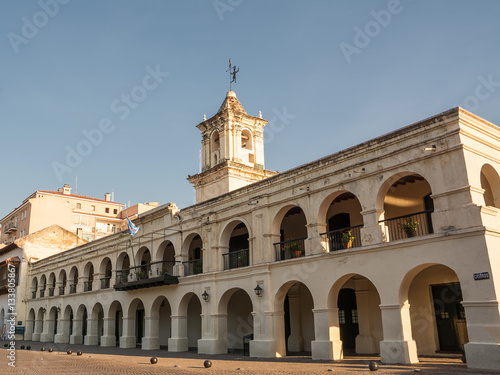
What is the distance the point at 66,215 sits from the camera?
5284 centimetres

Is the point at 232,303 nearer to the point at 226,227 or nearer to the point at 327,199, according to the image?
the point at 226,227

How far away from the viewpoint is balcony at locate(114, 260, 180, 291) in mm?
23641

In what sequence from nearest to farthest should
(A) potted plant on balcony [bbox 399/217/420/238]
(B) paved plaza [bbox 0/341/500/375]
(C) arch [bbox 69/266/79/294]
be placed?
(B) paved plaza [bbox 0/341/500/375], (A) potted plant on balcony [bbox 399/217/420/238], (C) arch [bbox 69/266/79/294]

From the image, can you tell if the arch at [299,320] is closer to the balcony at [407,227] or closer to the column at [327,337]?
the column at [327,337]

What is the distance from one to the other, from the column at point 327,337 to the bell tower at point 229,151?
14955 millimetres

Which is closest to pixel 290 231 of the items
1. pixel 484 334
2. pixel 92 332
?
pixel 484 334

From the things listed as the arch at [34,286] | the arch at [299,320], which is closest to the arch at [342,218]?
the arch at [299,320]

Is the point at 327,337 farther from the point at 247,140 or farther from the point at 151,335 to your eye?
the point at 247,140

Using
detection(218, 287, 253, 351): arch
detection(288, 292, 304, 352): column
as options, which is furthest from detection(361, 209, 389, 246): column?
detection(218, 287, 253, 351): arch

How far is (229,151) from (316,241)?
15.1 m

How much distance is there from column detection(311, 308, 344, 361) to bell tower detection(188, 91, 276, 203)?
14955 millimetres

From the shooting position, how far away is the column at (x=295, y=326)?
21516 mm

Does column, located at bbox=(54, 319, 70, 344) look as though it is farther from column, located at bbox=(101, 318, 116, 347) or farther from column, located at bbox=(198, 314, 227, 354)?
column, located at bbox=(198, 314, 227, 354)

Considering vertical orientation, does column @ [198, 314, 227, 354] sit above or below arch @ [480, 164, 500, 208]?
below
